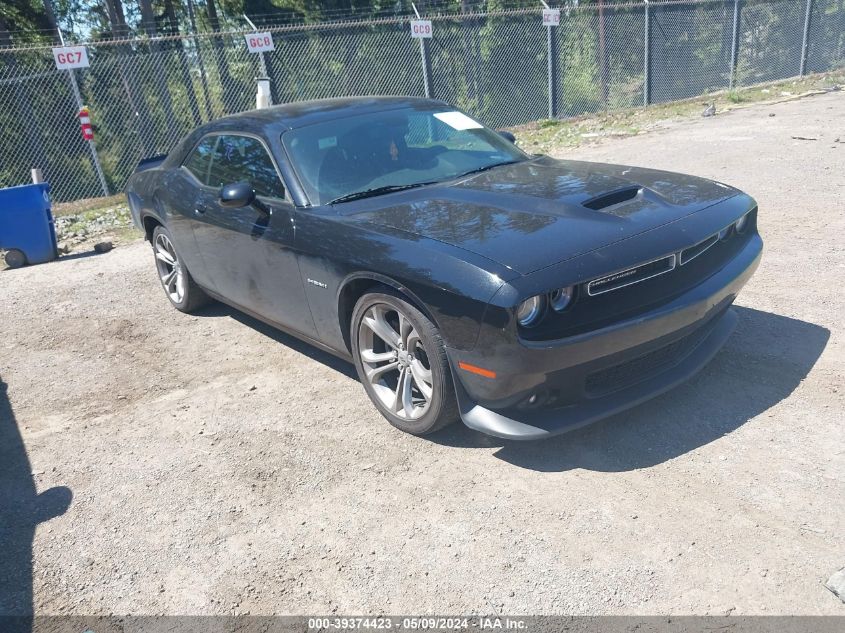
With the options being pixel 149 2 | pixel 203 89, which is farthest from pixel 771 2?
pixel 149 2

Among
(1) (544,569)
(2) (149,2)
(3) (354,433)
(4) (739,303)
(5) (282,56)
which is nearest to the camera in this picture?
(1) (544,569)

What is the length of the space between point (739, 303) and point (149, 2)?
57.0 ft

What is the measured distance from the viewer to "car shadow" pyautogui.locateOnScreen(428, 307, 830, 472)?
3422 millimetres

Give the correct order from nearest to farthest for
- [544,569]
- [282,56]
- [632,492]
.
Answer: [544,569]
[632,492]
[282,56]

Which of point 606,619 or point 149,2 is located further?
point 149,2

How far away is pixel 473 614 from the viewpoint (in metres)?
2.60

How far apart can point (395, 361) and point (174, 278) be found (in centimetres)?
327

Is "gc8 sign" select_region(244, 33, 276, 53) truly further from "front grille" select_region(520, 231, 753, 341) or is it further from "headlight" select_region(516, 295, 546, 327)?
"headlight" select_region(516, 295, 546, 327)

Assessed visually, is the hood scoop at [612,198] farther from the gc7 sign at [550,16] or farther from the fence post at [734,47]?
the fence post at [734,47]

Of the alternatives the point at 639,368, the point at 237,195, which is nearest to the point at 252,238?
the point at 237,195

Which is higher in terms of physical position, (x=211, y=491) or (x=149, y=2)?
(x=149, y=2)

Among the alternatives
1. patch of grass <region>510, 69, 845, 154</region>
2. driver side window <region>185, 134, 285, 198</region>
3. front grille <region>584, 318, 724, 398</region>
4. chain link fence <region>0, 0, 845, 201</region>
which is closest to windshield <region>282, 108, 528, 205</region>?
driver side window <region>185, 134, 285, 198</region>

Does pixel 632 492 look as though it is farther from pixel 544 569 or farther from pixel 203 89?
pixel 203 89

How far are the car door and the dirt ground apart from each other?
492 mm
